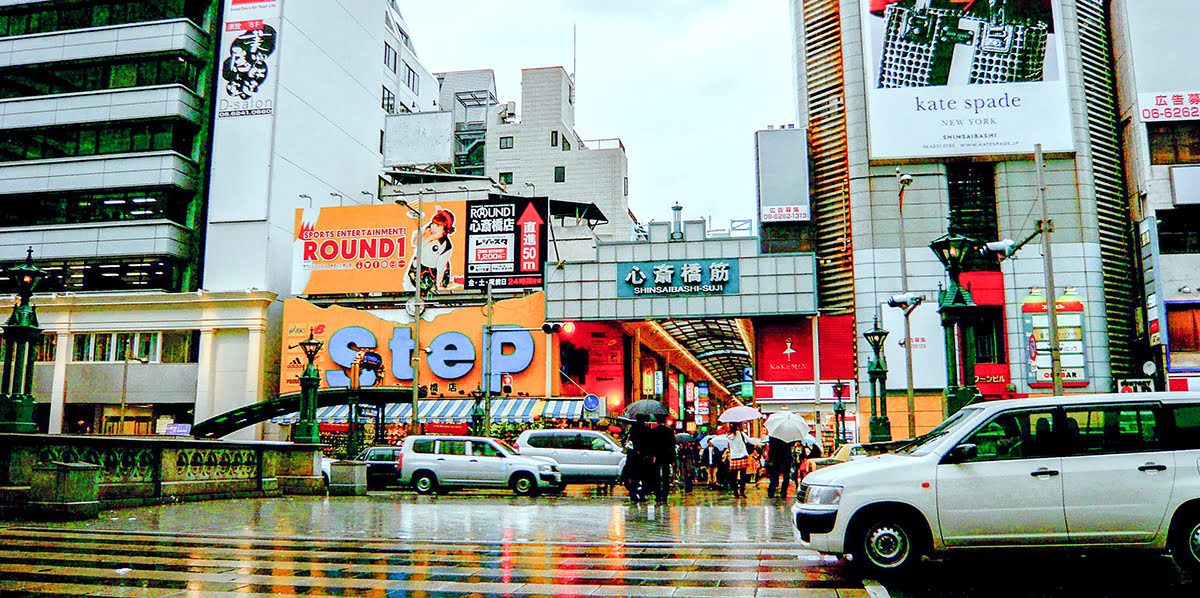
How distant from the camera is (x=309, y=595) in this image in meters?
7.27

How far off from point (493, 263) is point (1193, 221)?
3056cm

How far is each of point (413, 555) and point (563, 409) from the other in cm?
2891

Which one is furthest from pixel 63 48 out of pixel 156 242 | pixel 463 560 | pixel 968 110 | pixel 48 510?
pixel 463 560

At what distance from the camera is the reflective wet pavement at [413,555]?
7.63 metres

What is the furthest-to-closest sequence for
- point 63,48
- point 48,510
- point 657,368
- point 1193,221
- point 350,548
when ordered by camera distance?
point 657,368
point 63,48
point 1193,221
point 48,510
point 350,548

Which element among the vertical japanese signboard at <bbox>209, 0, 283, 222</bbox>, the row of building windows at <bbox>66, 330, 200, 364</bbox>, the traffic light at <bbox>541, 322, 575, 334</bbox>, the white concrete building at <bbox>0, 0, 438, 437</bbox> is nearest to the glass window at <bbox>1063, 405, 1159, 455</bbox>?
the traffic light at <bbox>541, 322, 575, 334</bbox>

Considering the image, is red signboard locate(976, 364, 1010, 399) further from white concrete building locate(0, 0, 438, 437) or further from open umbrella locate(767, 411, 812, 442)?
white concrete building locate(0, 0, 438, 437)

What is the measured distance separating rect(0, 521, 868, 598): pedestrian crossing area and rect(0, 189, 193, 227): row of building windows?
37.7m

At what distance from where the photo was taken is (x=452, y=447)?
24812 mm

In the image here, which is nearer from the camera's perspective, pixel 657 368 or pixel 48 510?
pixel 48 510

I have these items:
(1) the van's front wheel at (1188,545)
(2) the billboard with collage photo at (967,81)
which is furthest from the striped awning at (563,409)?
(1) the van's front wheel at (1188,545)

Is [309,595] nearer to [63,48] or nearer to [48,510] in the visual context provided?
[48,510]

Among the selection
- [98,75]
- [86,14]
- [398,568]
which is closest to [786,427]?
[398,568]

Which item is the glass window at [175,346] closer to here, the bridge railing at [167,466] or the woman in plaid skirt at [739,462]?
the bridge railing at [167,466]
